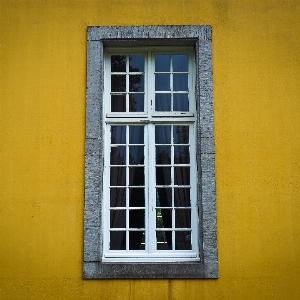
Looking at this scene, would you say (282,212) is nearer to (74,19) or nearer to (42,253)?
(42,253)

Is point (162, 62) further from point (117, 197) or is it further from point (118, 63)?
point (117, 197)

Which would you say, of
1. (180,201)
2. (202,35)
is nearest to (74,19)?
(202,35)

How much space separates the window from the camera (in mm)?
5184

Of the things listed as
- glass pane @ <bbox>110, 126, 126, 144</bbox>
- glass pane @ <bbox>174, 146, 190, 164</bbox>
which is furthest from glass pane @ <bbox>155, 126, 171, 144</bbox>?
→ glass pane @ <bbox>110, 126, 126, 144</bbox>

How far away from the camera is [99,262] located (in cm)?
514

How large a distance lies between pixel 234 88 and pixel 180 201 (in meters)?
1.40

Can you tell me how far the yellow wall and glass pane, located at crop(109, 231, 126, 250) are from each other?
384 mm

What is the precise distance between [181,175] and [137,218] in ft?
2.27

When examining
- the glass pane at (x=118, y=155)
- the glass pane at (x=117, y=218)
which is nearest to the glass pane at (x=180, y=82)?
the glass pane at (x=118, y=155)

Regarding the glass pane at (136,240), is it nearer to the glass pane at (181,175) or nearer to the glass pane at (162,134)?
the glass pane at (181,175)

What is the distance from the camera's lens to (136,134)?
18.4 feet

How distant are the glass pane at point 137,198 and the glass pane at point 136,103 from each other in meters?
0.93

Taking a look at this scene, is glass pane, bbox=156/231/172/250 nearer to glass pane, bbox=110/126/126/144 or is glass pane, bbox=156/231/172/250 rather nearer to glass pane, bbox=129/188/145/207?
glass pane, bbox=129/188/145/207

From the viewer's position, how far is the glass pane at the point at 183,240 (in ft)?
17.6
